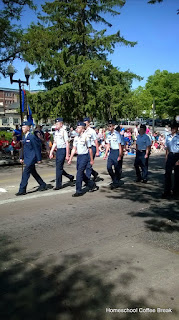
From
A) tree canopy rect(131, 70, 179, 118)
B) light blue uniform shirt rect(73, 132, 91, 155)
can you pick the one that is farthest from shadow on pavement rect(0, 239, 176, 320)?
tree canopy rect(131, 70, 179, 118)

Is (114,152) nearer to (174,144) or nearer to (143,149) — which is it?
(143,149)

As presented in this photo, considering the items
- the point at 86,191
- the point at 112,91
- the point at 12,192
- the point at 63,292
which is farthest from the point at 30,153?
the point at 112,91

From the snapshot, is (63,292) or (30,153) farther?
(30,153)

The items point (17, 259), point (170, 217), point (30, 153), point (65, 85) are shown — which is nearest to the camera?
point (17, 259)

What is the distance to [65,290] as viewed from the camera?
11.0 ft

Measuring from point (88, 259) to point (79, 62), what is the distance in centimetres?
2278

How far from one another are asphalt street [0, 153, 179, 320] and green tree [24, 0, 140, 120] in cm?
1837

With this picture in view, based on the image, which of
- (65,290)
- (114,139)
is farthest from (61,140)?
(65,290)

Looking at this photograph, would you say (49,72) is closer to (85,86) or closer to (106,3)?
(85,86)

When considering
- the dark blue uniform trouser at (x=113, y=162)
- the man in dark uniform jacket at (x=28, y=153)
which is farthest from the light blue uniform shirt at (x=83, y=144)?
the dark blue uniform trouser at (x=113, y=162)

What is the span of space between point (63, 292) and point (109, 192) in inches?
200

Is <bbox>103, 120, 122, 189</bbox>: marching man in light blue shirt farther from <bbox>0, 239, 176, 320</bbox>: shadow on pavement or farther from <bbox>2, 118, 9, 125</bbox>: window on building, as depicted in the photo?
<bbox>2, 118, 9, 125</bbox>: window on building

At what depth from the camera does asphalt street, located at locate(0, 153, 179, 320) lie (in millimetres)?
3094

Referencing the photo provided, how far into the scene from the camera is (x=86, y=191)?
8.37 metres
